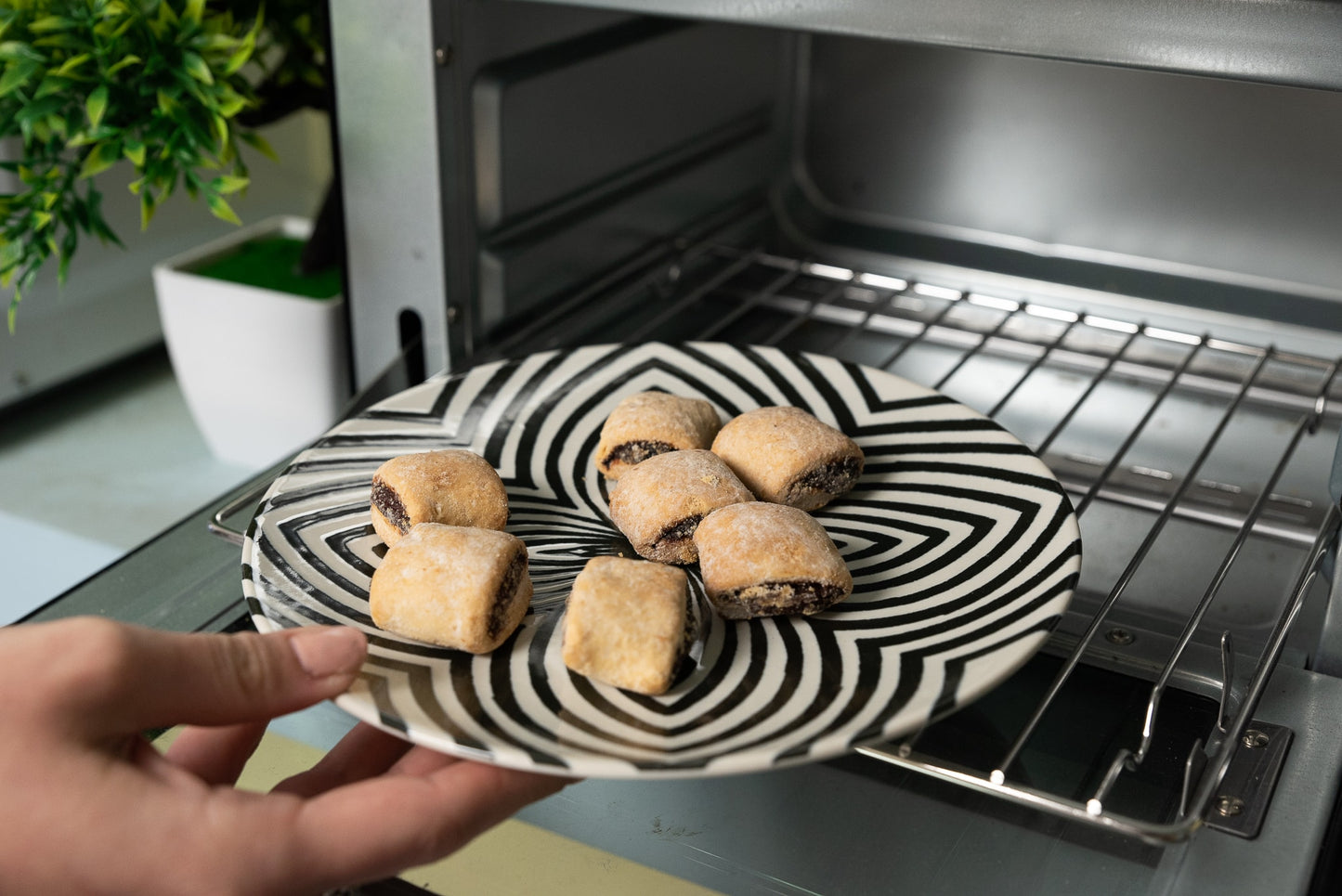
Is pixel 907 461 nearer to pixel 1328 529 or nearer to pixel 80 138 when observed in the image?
pixel 1328 529

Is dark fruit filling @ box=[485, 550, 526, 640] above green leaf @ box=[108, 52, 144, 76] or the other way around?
the other way around

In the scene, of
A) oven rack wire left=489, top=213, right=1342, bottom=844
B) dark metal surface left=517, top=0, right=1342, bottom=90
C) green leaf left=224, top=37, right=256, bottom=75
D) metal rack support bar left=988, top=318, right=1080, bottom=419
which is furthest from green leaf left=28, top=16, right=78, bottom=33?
metal rack support bar left=988, top=318, right=1080, bottom=419

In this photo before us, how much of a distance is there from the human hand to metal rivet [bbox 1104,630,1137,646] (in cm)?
40

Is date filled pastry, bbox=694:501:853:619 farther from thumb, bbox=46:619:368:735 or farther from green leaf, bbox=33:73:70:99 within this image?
green leaf, bbox=33:73:70:99

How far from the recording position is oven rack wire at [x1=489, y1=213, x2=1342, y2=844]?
101cm

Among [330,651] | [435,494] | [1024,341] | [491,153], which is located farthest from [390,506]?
[1024,341]

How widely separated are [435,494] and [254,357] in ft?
1.89

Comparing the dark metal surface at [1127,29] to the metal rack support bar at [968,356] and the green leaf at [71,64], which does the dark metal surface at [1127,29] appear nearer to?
the metal rack support bar at [968,356]

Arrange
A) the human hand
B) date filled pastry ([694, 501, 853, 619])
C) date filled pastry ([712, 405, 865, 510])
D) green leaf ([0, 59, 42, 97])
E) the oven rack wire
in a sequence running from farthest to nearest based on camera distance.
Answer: the oven rack wire < green leaf ([0, 59, 42, 97]) < date filled pastry ([712, 405, 865, 510]) < date filled pastry ([694, 501, 853, 619]) < the human hand

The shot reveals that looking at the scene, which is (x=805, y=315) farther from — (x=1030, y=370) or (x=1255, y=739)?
(x=1255, y=739)

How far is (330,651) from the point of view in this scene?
56 cm

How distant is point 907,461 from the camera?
31.5 inches

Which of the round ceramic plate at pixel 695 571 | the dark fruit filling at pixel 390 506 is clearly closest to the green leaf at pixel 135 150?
the round ceramic plate at pixel 695 571

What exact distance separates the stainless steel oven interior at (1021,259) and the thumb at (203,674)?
0.75ft
